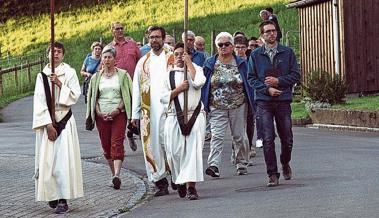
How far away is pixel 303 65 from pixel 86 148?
12.3 meters

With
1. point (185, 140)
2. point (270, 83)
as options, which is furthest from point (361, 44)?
point (185, 140)

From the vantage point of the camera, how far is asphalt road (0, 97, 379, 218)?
10.8 meters

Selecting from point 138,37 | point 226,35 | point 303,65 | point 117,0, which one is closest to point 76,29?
point 117,0

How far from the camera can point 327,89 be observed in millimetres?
24344

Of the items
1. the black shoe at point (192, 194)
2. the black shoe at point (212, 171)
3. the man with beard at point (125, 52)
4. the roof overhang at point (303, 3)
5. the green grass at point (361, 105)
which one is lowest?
the black shoe at point (192, 194)

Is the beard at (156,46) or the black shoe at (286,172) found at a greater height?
the beard at (156,46)

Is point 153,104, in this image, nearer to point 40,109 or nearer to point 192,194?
point 192,194

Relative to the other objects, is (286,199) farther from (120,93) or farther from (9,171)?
(9,171)

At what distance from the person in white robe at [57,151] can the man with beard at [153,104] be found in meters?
1.41

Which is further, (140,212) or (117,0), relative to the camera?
(117,0)

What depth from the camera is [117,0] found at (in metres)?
64.8

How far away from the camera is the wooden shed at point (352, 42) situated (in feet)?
89.8

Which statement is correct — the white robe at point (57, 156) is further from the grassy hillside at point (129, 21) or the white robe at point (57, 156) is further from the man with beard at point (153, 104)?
the grassy hillside at point (129, 21)

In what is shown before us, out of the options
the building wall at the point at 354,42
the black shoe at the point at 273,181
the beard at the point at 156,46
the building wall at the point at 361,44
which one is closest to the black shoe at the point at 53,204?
the beard at the point at 156,46
